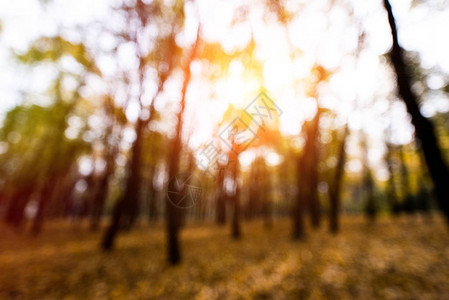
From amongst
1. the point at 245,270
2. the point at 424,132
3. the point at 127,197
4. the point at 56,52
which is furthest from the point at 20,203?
the point at 424,132

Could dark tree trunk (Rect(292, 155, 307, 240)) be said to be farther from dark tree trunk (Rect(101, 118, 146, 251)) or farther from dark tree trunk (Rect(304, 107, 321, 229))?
dark tree trunk (Rect(101, 118, 146, 251))

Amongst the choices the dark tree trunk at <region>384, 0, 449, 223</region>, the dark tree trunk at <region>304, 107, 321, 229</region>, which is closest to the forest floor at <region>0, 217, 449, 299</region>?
the dark tree trunk at <region>384, 0, 449, 223</region>

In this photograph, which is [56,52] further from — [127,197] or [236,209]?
[236,209]

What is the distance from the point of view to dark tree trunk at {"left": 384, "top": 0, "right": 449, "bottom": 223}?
Answer: 3633mm

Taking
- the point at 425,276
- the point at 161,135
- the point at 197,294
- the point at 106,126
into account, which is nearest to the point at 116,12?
the point at 106,126

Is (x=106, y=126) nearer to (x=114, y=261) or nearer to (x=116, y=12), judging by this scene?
(x=116, y=12)

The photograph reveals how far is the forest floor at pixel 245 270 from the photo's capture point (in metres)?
5.23

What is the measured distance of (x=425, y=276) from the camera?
5.44 m

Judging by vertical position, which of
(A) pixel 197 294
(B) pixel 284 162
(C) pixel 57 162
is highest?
(B) pixel 284 162

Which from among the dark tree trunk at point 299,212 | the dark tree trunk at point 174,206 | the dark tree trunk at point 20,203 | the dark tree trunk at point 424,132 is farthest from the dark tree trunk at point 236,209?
the dark tree trunk at point 20,203

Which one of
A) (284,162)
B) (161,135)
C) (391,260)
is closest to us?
(391,260)

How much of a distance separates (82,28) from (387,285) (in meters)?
16.2

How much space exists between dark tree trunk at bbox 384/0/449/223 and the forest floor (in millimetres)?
2779

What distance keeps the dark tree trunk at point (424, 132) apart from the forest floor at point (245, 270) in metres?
2.78
